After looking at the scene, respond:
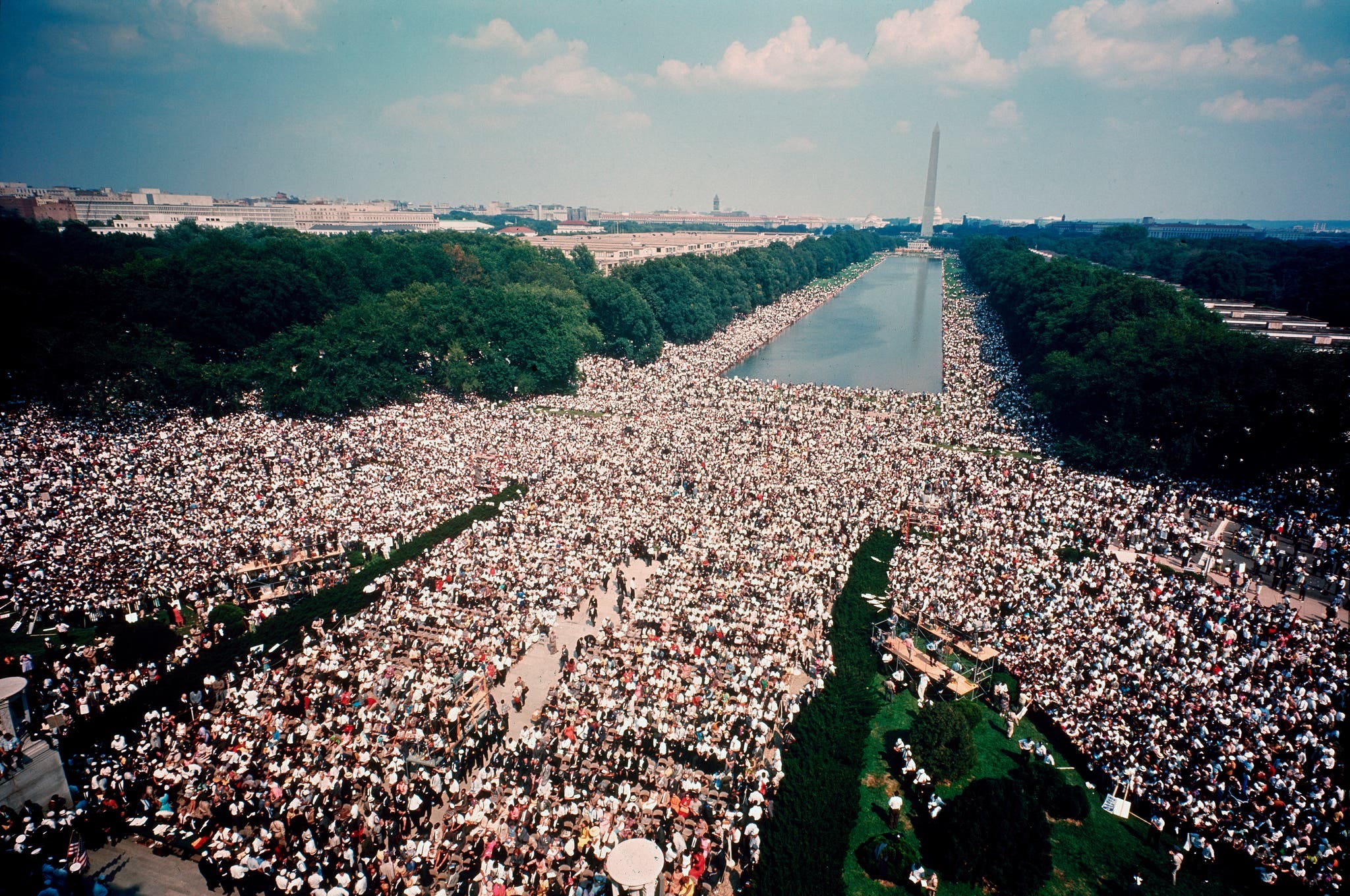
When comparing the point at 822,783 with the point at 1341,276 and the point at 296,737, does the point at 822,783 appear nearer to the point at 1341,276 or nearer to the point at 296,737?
the point at 296,737

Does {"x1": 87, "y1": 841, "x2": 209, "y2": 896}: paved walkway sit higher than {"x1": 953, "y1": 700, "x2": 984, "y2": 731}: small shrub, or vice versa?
{"x1": 953, "y1": 700, "x2": 984, "y2": 731}: small shrub

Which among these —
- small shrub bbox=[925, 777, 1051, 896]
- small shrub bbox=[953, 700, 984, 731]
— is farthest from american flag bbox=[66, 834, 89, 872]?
small shrub bbox=[953, 700, 984, 731]

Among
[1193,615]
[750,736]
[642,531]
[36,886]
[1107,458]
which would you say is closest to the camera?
[36,886]

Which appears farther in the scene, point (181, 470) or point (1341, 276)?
point (1341, 276)

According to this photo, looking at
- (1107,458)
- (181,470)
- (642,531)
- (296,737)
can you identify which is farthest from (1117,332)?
(181,470)

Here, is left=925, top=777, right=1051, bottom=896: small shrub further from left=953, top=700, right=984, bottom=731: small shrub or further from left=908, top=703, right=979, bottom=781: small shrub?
left=953, top=700, right=984, bottom=731: small shrub

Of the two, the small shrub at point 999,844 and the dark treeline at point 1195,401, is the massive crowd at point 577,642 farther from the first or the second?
the small shrub at point 999,844

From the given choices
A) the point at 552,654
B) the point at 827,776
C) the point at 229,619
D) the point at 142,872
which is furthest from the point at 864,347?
the point at 142,872

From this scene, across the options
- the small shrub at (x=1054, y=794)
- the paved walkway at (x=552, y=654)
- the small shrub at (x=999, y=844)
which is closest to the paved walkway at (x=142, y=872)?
the paved walkway at (x=552, y=654)
